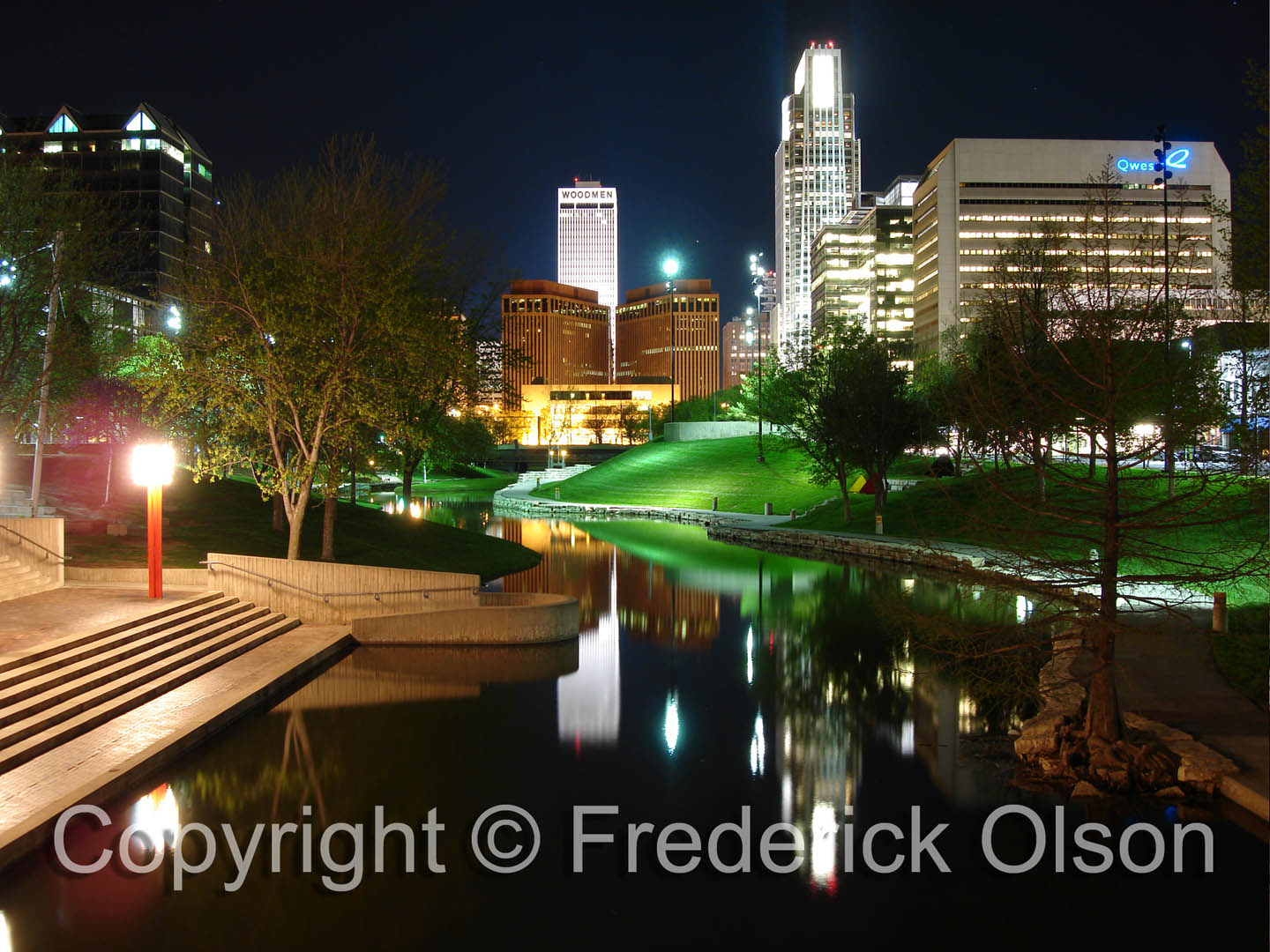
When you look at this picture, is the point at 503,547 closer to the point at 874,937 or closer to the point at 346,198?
the point at 346,198

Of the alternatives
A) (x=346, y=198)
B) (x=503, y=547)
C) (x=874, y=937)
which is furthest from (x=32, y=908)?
(x=503, y=547)

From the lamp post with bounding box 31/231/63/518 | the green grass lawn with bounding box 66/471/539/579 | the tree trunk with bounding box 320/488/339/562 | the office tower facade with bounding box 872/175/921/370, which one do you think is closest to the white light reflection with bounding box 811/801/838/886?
the tree trunk with bounding box 320/488/339/562

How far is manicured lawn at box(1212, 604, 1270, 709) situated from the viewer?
49.5ft

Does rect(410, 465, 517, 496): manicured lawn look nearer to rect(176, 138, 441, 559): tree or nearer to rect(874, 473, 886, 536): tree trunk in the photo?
rect(874, 473, 886, 536): tree trunk

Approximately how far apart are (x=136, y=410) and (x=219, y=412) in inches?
529

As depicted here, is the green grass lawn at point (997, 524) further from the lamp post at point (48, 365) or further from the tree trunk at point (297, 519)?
the lamp post at point (48, 365)

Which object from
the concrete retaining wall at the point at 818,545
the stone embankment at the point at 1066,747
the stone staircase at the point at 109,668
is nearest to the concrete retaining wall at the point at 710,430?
the concrete retaining wall at the point at 818,545

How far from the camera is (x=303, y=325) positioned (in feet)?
73.7

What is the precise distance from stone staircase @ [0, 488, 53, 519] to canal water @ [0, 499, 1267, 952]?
15.2 metres

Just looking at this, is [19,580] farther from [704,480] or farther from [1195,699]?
[704,480]

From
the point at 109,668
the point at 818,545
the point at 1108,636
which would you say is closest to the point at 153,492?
the point at 109,668

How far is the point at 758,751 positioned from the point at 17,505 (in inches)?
992

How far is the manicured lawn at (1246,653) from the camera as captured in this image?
15094mm

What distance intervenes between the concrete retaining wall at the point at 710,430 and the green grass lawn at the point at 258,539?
1852 inches
